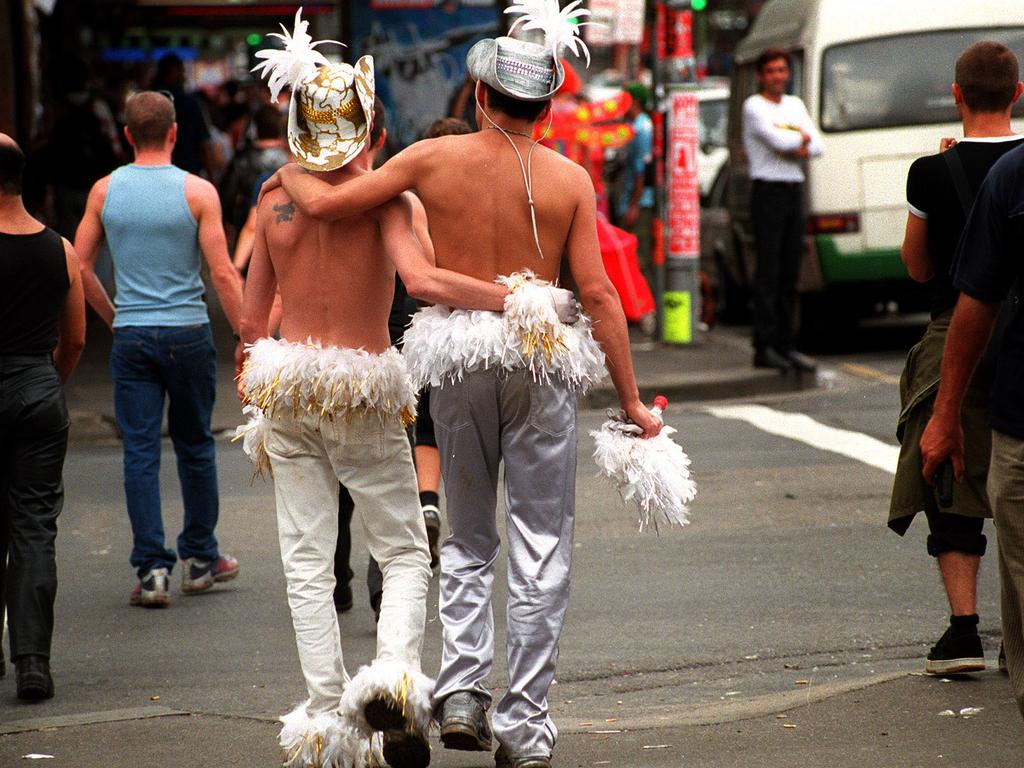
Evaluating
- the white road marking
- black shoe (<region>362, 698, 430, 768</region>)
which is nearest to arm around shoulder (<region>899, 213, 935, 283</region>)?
black shoe (<region>362, 698, 430, 768</region>)

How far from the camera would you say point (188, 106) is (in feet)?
54.1

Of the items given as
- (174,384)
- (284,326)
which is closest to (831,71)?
(174,384)

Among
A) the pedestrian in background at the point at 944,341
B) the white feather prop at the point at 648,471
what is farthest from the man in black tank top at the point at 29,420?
the pedestrian in background at the point at 944,341

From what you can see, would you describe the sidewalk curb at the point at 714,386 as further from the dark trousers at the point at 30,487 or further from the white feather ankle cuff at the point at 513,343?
the white feather ankle cuff at the point at 513,343

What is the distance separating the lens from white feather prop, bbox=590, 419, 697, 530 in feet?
16.5

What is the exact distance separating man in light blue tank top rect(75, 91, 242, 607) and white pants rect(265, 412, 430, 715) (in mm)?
2183

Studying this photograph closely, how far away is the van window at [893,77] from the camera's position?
15281 millimetres

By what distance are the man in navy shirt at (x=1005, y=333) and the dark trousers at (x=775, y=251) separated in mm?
9584

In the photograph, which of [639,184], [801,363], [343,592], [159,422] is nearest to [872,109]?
[801,363]

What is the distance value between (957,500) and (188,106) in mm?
12102

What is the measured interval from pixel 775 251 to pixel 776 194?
0.46m

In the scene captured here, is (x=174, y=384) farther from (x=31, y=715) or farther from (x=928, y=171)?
(x=928, y=171)

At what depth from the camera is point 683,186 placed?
50.7 feet

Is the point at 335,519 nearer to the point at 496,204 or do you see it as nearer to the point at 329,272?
the point at 329,272
